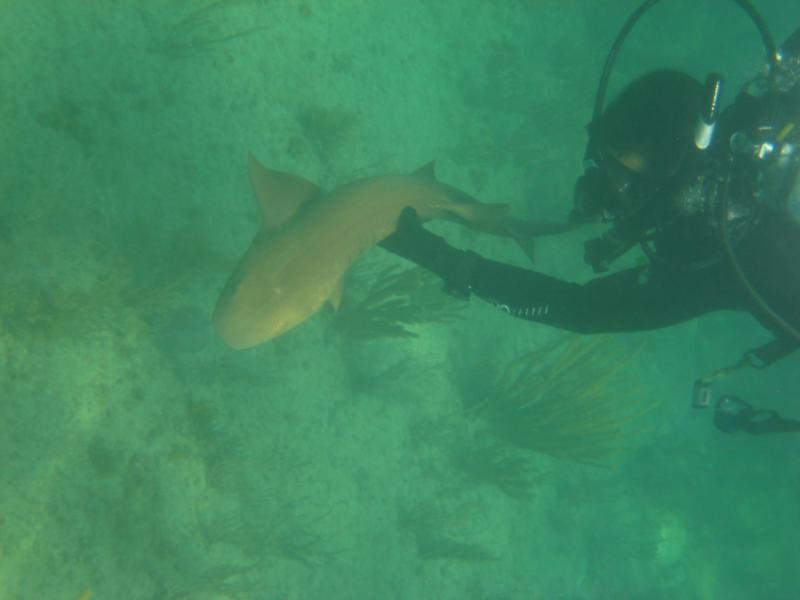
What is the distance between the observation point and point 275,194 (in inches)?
154

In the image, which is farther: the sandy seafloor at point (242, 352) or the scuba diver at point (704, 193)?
the sandy seafloor at point (242, 352)

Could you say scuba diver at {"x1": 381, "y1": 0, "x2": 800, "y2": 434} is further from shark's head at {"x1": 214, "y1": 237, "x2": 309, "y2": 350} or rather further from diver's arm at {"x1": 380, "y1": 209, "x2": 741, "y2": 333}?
shark's head at {"x1": 214, "y1": 237, "x2": 309, "y2": 350}

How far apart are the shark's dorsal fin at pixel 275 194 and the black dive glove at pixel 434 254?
0.88m

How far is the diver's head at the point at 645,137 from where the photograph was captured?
109 inches

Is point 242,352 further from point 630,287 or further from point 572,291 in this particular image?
point 630,287

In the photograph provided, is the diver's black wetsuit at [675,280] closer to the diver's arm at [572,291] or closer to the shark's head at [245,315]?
the diver's arm at [572,291]

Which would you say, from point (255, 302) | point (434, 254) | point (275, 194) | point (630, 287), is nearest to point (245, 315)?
point (255, 302)

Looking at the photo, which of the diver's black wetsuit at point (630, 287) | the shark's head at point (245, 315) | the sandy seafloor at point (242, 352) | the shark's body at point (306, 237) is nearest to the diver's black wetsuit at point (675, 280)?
the diver's black wetsuit at point (630, 287)

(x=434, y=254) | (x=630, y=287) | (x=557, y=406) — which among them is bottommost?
(x=557, y=406)

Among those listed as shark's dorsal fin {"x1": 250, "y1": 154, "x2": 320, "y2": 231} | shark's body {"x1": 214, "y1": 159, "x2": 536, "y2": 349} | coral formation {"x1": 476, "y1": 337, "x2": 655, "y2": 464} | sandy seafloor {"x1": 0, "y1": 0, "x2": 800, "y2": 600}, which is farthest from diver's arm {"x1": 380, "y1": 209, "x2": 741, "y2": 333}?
coral formation {"x1": 476, "y1": 337, "x2": 655, "y2": 464}

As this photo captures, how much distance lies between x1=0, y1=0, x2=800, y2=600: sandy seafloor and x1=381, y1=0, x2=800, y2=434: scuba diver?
0.74m

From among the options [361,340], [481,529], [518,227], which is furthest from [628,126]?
→ [481,529]

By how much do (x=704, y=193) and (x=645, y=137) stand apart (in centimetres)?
47

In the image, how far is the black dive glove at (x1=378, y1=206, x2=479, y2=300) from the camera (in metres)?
3.92
